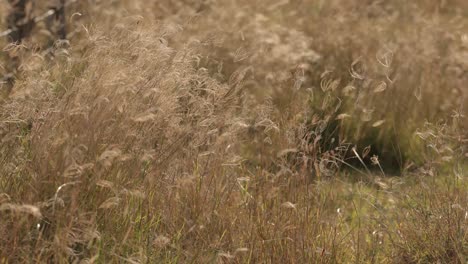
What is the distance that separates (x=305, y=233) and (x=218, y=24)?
10.9 ft

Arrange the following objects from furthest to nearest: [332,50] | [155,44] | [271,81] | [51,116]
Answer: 1. [332,50]
2. [271,81]
3. [155,44]
4. [51,116]

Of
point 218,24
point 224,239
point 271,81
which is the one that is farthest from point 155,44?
point 218,24

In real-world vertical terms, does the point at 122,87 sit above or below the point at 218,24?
above

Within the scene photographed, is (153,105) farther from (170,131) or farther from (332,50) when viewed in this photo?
(332,50)

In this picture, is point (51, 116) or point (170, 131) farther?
point (170, 131)

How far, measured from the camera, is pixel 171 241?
145 inches

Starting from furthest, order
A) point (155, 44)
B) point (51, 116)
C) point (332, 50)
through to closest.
→ point (332, 50), point (155, 44), point (51, 116)

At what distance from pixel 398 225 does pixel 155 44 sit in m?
1.23

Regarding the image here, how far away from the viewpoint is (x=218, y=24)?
684 centimetres

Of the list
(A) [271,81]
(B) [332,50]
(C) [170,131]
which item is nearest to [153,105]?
(C) [170,131]

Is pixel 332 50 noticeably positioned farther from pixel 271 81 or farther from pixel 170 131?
pixel 170 131

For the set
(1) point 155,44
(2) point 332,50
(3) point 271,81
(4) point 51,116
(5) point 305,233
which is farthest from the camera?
(2) point 332,50

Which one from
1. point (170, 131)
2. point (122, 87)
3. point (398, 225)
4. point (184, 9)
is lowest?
point (184, 9)

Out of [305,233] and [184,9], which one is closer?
[305,233]
